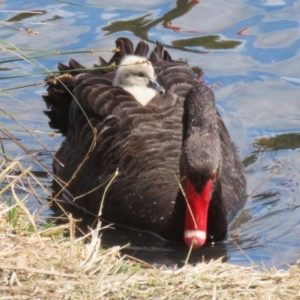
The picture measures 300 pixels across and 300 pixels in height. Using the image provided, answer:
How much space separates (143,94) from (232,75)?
2.38 metres

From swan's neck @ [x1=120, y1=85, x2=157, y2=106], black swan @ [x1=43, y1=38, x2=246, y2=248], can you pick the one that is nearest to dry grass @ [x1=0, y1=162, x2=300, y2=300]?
black swan @ [x1=43, y1=38, x2=246, y2=248]

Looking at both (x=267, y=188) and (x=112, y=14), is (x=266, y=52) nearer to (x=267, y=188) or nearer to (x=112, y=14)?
(x=112, y=14)

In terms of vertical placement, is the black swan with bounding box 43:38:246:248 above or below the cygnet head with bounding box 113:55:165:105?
below

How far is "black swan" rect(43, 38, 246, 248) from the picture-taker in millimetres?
6188

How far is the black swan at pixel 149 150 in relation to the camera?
244 inches

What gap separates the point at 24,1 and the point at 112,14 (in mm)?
1023

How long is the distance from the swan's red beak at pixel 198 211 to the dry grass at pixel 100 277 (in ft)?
4.93

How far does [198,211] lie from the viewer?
600 cm

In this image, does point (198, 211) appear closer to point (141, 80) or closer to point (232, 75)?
point (141, 80)

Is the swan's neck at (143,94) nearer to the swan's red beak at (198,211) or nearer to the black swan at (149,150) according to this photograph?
the black swan at (149,150)

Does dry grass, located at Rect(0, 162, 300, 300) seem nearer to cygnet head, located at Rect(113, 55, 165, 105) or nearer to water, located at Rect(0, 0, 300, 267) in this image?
water, located at Rect(0, 0, 300, 267)

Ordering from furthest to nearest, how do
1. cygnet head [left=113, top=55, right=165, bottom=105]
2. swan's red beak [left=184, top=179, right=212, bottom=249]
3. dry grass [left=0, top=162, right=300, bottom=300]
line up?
cygnet head [left=113, top=55, right=165, bottom=105] < swan's red beak [left=184, top=179, right=212, bottom=249] < dry grass [left=0, top=162, right=300, bottom=300]

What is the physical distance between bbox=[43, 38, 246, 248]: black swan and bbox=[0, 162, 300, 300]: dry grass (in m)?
1.71

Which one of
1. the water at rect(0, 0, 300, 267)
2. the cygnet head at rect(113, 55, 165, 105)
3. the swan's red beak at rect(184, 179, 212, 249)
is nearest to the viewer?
the swan's red beak at rect(184, 179, 212, 249)
